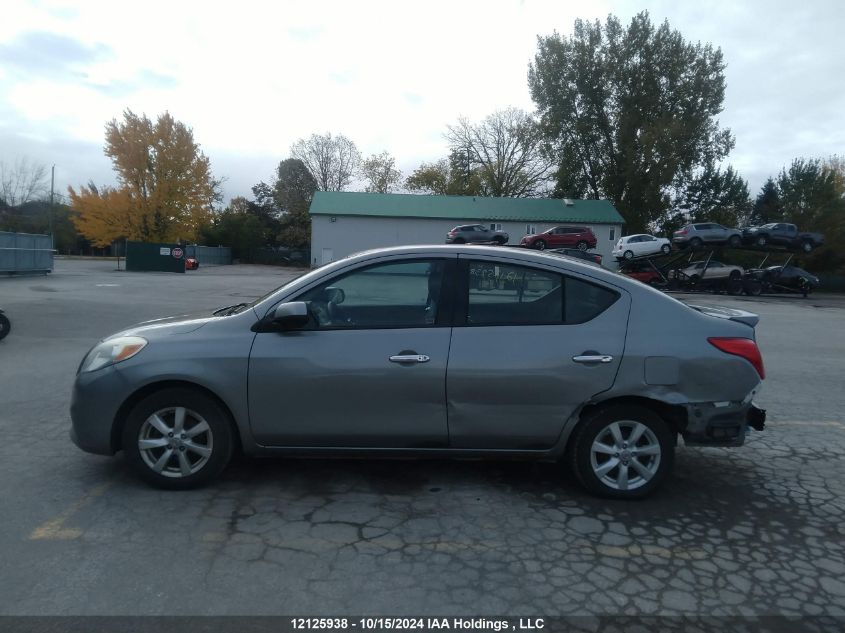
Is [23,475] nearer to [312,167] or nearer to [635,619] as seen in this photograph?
[635,619]

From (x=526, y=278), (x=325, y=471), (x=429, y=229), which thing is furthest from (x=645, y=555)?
(x=429, y=229)

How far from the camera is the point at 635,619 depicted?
9.92 ft

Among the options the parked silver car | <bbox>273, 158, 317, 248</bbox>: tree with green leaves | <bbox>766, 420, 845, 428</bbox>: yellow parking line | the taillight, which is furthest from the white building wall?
the taillight

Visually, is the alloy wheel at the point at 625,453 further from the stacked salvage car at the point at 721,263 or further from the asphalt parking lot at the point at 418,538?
the stacked salvage car at the point at 721,263

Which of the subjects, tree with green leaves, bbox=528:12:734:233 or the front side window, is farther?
tree with green leaves, bbox=528:12:734:233

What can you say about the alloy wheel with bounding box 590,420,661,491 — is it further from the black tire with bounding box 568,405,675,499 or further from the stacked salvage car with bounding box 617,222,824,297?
the stacked salvage car with bounding box 617,222,824,297

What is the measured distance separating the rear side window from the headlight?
88.7 inches

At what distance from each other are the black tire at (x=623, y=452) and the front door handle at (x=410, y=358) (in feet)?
3.77

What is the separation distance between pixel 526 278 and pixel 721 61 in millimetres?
56190

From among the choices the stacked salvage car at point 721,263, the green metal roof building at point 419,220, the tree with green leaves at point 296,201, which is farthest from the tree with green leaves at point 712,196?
the tree with green leaves at point 296,201

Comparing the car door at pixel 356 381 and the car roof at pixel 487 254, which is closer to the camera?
the car door at pixel 356 381

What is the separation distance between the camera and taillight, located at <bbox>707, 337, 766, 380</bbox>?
4352 millimetres

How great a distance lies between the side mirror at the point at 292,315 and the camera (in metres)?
4.23

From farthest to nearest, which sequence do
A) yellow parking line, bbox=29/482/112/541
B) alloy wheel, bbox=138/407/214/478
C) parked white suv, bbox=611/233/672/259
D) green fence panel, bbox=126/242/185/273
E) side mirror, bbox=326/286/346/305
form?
1. green fence panel, bbox=126/242/185/273
2. parked white suv, bbox=611/233/672/259
3. side mirror, bbox=326/286/346/305
4. alloy wheel, bbox=138/407/214/478
5. yellow parking line, bbox=29/482/112/541
